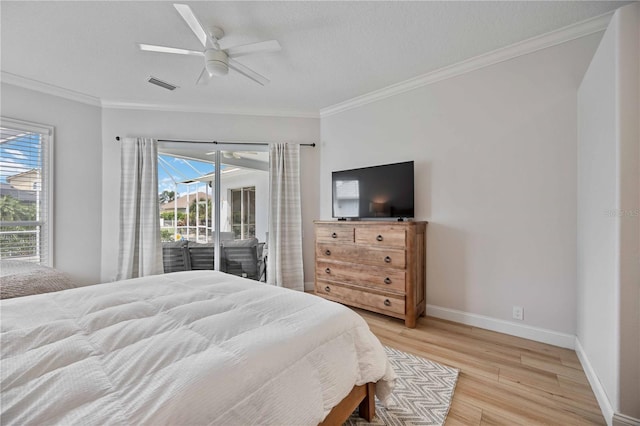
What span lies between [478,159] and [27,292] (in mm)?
4244

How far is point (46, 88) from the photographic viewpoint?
133 inches

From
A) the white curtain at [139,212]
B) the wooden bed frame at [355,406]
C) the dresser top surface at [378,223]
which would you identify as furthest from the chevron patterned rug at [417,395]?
the white curtain at [139,212]

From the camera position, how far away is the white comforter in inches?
29.0

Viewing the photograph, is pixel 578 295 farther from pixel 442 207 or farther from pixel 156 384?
pixel 156 384

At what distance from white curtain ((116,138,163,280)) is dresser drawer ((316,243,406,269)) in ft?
7.49

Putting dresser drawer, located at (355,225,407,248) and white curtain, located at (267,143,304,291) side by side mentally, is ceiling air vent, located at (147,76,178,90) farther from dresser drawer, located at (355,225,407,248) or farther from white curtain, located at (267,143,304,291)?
dresser drawer, located at (355,225,407,248)

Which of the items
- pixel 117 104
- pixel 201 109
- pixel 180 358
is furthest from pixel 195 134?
pixel 180 358

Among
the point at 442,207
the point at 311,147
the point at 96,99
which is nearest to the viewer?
the point at 442,207

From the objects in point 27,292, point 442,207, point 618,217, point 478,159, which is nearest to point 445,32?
point 478,159

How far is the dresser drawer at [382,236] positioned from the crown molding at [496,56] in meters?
1.73

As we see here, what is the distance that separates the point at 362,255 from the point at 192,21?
2554 millimetres

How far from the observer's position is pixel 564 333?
2377mm

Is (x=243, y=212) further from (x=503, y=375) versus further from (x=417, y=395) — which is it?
(x=503, y=375)

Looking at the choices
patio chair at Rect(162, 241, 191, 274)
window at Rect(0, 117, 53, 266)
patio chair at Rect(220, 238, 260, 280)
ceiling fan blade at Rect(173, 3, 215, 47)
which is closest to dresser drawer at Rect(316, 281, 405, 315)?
patio chair at Rect(220, 238, 260, 280)
